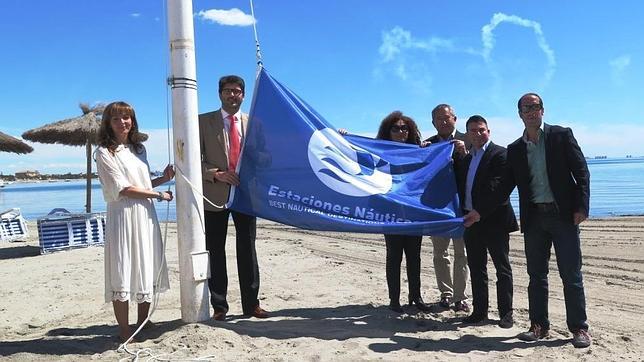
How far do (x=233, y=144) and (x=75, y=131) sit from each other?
28.1 ft

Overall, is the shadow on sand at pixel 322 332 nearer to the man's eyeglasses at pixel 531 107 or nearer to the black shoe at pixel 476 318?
the black shoe at pixel 476 318

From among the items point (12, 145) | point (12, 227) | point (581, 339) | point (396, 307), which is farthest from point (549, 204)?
point (12, 227)

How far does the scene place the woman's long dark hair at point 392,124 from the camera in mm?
5406

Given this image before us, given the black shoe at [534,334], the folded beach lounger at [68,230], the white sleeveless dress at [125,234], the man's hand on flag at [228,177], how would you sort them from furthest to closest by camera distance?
the folded beach lounger at [68,230] → the man's hand on flag at [228,177] → the black shoe at [534,334] → the white sleeveless dress at [125,234]

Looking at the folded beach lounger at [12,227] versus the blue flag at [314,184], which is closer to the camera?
the blue flag at [314,184]

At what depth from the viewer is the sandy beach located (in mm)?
3961

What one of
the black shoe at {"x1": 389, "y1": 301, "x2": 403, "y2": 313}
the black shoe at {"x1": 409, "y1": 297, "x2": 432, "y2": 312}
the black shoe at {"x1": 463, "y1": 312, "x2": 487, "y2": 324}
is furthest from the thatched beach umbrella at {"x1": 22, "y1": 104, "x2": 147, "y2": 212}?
the black shoe at {"x1": 463, "y1": 312, "x2": 487, "y2": 324}

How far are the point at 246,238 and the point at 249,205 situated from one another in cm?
42

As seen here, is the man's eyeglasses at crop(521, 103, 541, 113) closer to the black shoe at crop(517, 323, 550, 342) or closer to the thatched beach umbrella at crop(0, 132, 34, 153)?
the black shoe at crop(517, 323, 550, 342)

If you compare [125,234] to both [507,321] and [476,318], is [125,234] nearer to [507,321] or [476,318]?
[476,318]

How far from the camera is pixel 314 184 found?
4.71 m

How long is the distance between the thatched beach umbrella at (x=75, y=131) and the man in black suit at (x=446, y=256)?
8.86m

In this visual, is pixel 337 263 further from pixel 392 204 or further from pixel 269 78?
pixel 269 78

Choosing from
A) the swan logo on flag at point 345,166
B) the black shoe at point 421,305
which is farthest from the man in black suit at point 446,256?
the swan logo on flag at point 345,166
